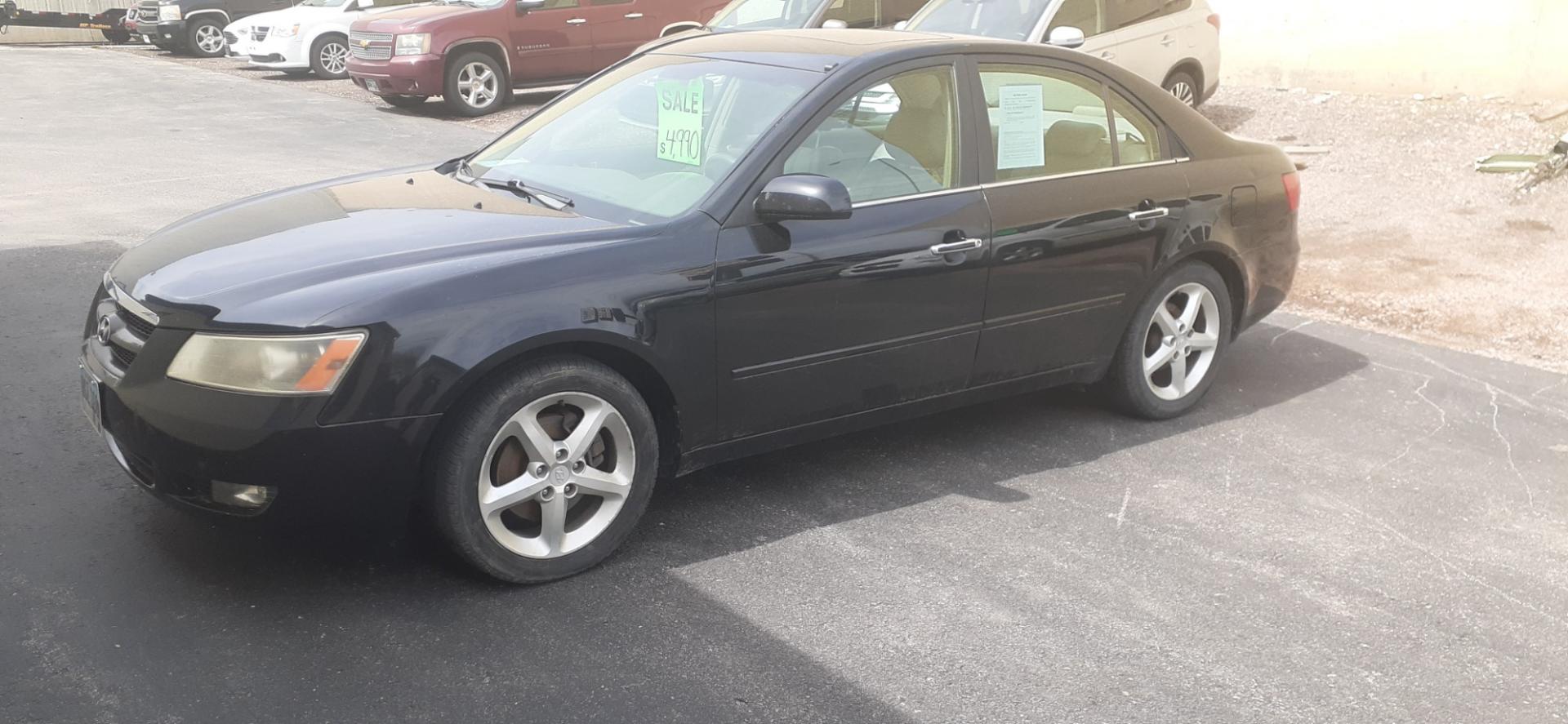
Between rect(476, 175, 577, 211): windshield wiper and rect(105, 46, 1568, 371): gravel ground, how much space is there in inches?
186

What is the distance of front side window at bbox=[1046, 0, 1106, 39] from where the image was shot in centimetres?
1134

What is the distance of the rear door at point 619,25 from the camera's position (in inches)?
632

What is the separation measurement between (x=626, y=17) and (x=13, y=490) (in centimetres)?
1261

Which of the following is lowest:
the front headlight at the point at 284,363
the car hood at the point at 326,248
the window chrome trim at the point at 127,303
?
the front headlight at the point at 284,363

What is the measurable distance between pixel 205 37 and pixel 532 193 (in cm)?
2269

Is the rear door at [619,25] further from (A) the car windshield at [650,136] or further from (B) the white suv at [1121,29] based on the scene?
(A) the car windshield at [650,136]

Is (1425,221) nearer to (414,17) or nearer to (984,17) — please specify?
(984,17)

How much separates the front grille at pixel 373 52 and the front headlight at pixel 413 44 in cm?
15

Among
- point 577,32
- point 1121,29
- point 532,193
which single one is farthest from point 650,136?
point 577,32

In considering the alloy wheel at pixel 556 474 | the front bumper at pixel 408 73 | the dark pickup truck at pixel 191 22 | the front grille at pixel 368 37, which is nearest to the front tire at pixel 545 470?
the alloy wheel at pixel 556 474

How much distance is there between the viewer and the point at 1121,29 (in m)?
11.9

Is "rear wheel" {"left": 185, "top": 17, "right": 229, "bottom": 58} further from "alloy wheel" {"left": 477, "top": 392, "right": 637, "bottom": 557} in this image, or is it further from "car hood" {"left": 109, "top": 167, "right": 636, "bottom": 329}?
"alloy wheel" {"left": 477, "top": 392, "right": 637, "bottom": 557}

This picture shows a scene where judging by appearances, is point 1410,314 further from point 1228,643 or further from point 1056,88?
point 1228,643

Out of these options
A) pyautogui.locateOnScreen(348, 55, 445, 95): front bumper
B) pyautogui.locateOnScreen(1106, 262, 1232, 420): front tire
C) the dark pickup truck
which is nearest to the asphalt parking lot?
pyautogui.locateOnScreen(1106, 262, 1232, 420): front tire
